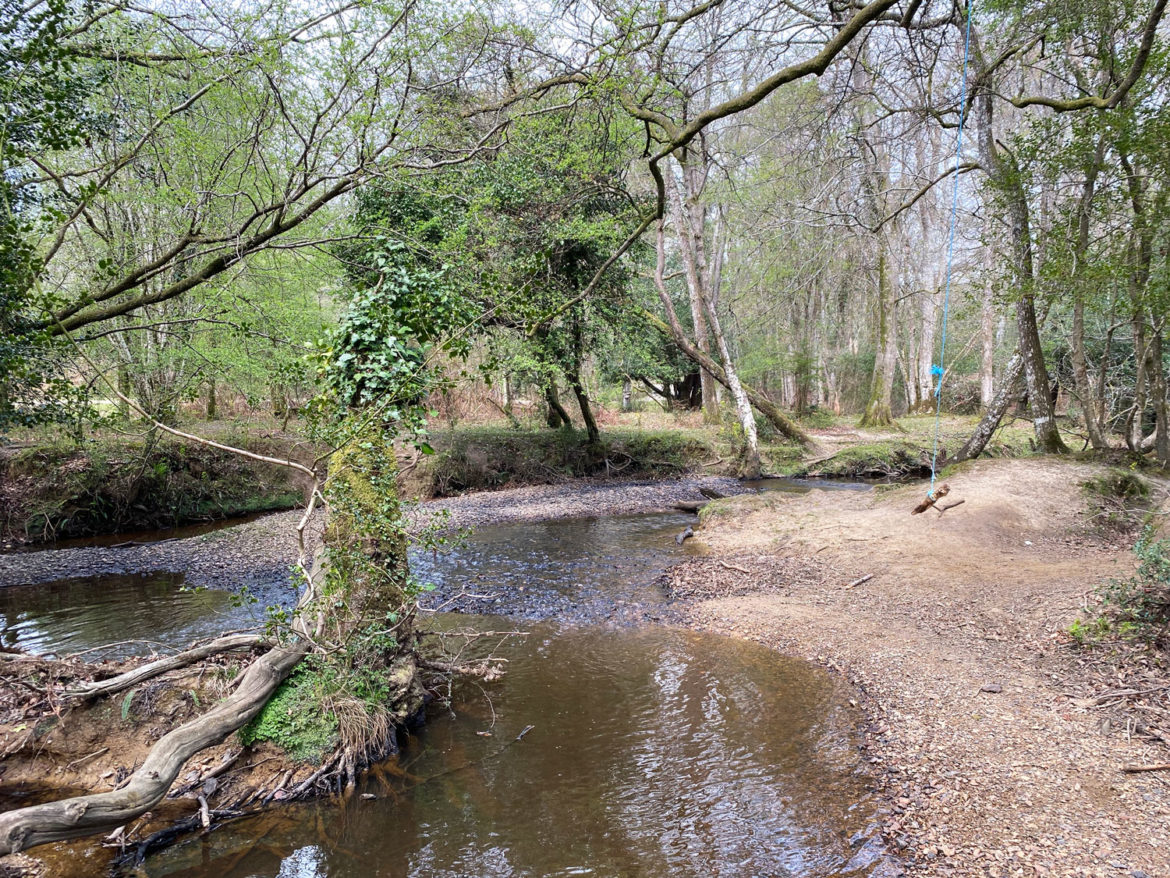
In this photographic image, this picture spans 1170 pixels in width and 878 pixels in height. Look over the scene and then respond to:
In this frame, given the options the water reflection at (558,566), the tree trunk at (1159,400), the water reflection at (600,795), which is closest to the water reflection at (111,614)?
the water reflection at (558,566)

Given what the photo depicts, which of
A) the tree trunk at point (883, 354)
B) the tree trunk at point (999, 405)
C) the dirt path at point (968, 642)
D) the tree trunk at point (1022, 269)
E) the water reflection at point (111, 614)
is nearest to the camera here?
the dirt path at point (968, 642)

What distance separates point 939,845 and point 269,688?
179 inches

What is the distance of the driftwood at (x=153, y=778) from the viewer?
3.08 metres

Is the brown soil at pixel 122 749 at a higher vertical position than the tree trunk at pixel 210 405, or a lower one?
lower

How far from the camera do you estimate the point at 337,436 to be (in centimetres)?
509

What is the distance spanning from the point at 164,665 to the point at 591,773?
3319 mm

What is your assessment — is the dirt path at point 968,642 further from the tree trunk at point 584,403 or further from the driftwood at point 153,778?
the tree trunk at point 584,403

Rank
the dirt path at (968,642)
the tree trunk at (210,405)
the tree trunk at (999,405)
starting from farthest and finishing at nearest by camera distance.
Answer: the tree trunk at (210,405) → the tree trunk at (999,405) → the dirt path at (968,642)

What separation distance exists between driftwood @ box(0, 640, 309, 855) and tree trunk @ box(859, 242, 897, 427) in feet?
74.1

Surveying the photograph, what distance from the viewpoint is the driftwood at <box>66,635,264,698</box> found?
4.38 meters

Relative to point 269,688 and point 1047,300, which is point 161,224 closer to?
point 269,688

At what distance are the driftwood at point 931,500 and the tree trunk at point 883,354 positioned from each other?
1423cm

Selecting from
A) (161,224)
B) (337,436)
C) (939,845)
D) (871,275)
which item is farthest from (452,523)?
(871,275)

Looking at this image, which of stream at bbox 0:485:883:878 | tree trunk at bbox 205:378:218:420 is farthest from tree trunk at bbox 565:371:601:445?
tree trunk at bbox 205:378:218:420
